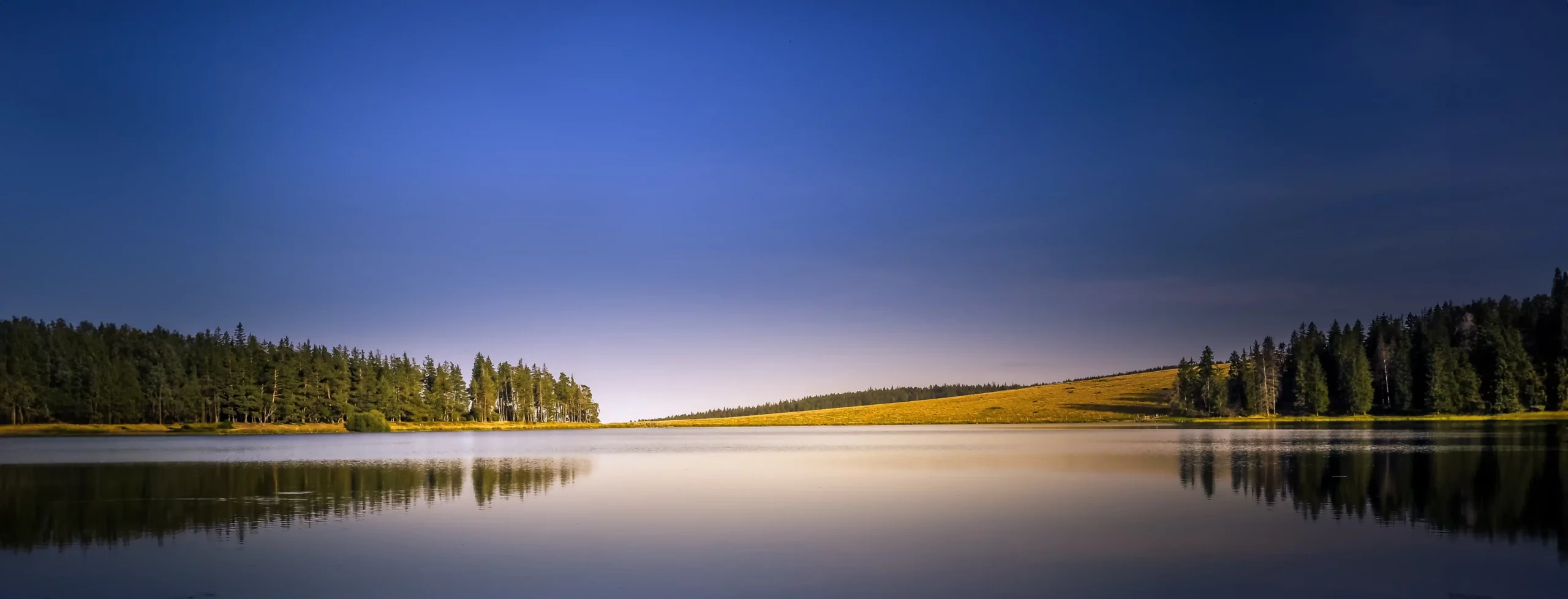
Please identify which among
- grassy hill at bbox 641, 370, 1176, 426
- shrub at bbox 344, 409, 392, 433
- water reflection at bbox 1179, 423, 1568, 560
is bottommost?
grassy hill at bbox 641, 370, 1176, 426

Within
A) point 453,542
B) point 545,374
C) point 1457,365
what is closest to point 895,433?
point 1457,365

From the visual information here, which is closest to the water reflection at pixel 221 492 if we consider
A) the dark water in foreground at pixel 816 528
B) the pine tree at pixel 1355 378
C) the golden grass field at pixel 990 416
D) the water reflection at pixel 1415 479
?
the dark water in foreground at pixel 816 528

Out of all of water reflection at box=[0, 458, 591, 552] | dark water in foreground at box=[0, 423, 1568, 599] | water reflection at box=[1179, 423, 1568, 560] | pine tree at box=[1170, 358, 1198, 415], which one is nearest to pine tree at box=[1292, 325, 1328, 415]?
pine tree at box=[1170, 358, 1198, 415]

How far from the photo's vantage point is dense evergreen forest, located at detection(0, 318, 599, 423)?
99312mm

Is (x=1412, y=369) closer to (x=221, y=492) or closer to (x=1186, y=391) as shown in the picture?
(x=1186, y=391)

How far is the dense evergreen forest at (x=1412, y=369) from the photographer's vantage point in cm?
9200

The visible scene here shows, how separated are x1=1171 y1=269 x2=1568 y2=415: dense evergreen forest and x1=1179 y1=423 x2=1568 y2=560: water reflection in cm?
4794

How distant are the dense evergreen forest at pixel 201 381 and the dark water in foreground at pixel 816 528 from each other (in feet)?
238

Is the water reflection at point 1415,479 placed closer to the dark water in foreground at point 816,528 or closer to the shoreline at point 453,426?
the dark water in foreground at point 816,528

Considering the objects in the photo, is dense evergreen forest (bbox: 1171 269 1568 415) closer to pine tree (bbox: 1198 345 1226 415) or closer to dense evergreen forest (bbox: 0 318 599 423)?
pine tree (bbox: 1198 345 1226 415)

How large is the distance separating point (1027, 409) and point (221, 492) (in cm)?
11379

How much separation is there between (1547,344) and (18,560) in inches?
4821

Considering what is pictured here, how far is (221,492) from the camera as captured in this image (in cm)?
2934

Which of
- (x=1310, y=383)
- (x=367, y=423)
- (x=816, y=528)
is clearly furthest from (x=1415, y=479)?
(x=367, y=423)
